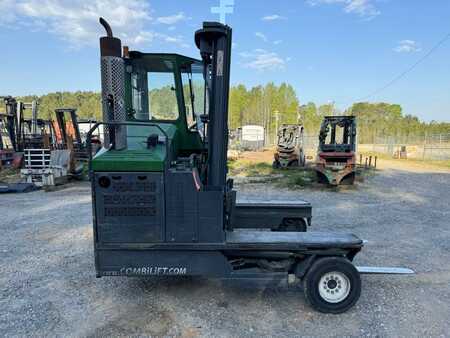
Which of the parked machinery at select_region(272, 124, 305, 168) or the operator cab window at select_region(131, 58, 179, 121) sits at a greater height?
the operator cab window at select_region(131, 58, 179, 121)

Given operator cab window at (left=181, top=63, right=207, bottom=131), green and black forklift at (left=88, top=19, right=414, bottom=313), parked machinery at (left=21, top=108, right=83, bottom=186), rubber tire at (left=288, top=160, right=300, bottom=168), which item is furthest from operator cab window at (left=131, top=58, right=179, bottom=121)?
rubber tire at (left=288, top=160, right=300, bottom=168)

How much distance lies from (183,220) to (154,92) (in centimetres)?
181

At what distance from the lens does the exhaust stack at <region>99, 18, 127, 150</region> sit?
3.35m

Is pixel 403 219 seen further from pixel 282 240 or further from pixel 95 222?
pixel 95 222

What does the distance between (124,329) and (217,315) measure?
0.95 meters

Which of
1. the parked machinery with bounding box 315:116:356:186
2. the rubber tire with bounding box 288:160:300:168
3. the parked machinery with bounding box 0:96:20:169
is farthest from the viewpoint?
the rubber tire with bounding box 288:160:300:168

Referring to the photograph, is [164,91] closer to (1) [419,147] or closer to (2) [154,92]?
(2) [154,92]

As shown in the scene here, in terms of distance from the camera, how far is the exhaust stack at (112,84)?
3.35m

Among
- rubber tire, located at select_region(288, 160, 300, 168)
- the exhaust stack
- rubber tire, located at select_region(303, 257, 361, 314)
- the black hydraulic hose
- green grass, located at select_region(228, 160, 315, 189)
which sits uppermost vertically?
the black hydraulic hose

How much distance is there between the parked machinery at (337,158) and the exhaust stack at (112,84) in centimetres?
966

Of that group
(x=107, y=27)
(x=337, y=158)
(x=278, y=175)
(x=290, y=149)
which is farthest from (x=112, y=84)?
(x=290, y=149)

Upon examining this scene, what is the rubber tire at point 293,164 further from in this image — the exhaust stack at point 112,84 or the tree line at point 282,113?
the tree line at point 282,113

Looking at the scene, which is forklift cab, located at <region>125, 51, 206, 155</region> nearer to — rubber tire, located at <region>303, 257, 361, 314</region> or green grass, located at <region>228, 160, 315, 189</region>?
rubber tire, located at <region>303, 257, 361, 314</region>

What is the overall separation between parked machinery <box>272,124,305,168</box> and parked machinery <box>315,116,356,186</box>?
15.8ft
